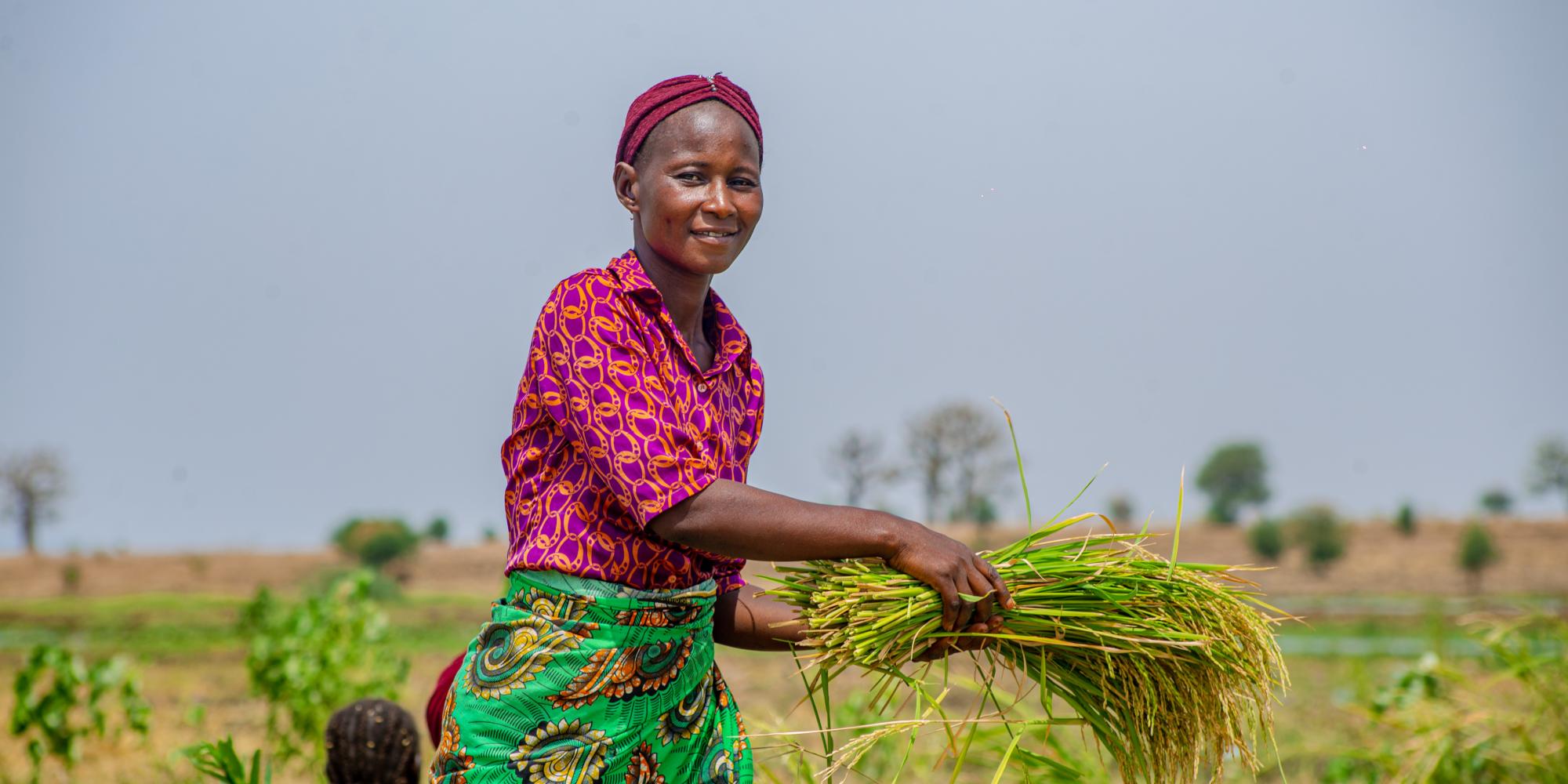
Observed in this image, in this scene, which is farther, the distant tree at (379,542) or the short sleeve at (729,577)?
the distant tree at (379,542)

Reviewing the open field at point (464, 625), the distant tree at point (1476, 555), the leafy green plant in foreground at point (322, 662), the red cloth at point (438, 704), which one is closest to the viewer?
the red cloth at point (438, 704)

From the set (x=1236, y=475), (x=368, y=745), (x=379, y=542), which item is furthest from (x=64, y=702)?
(x=1236, y=475)

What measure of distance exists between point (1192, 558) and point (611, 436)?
22.1 meters

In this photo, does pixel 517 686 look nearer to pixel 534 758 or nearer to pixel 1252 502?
pixel 534 758

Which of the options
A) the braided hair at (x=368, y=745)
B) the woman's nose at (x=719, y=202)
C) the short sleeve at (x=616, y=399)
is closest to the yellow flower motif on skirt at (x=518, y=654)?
the short sleeve at (x=616, y=399)

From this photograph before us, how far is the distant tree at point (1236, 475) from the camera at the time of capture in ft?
134

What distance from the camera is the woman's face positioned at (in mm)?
2207

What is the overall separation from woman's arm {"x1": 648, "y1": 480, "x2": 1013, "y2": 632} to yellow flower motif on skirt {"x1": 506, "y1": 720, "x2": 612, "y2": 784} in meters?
0.39

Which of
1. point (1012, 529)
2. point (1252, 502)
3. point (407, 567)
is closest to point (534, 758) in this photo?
point (1012, 529)

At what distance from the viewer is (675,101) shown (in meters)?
2.23

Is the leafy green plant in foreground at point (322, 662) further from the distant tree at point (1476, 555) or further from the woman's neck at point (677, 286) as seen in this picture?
the distant tree at point (1476, 555)

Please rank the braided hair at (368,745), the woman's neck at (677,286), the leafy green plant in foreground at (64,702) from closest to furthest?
the woman's neck at (677,286) → the braided hair at (368,745) → the leafy green plant in foreground at (64,702)

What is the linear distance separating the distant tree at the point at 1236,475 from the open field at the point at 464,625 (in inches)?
428

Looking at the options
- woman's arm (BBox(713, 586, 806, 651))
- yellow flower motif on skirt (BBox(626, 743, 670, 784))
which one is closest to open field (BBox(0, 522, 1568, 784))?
woman's arm (BBox(713, 586, 806, 651))
